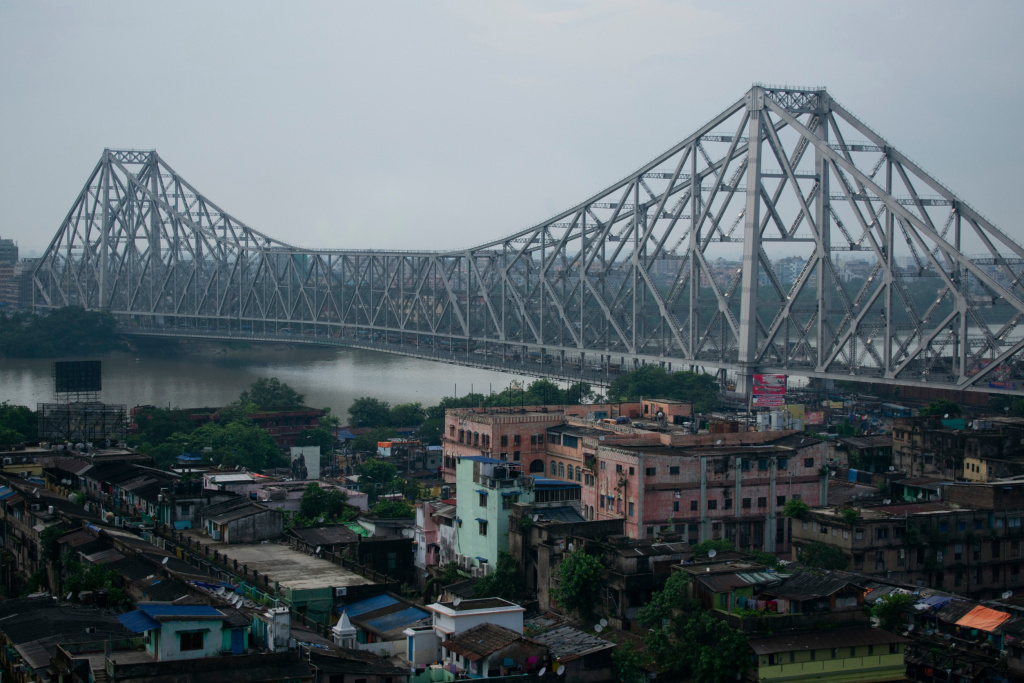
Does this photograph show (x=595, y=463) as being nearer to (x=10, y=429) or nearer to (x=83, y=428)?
(x=83, y=428)

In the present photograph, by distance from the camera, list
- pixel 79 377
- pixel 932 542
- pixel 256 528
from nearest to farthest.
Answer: pixel 932 542 < pixel 256 528 < pixel 79 377

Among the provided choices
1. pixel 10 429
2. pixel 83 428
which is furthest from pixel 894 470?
pixel 10 429

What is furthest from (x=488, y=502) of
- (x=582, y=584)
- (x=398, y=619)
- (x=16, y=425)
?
(x=16, y=425)

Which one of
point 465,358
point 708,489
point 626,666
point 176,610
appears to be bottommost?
point 626,666

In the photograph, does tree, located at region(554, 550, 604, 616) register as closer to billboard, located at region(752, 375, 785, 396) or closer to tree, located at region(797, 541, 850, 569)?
tree, located at region(797, 541, 850, 569)

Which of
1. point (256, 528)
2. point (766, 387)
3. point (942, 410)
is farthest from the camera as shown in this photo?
point (766, 387)

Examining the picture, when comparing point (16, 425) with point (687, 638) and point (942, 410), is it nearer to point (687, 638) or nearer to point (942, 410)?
point (942, 410)

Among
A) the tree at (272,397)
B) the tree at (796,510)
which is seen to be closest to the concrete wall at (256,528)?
the tree at (796,510)
